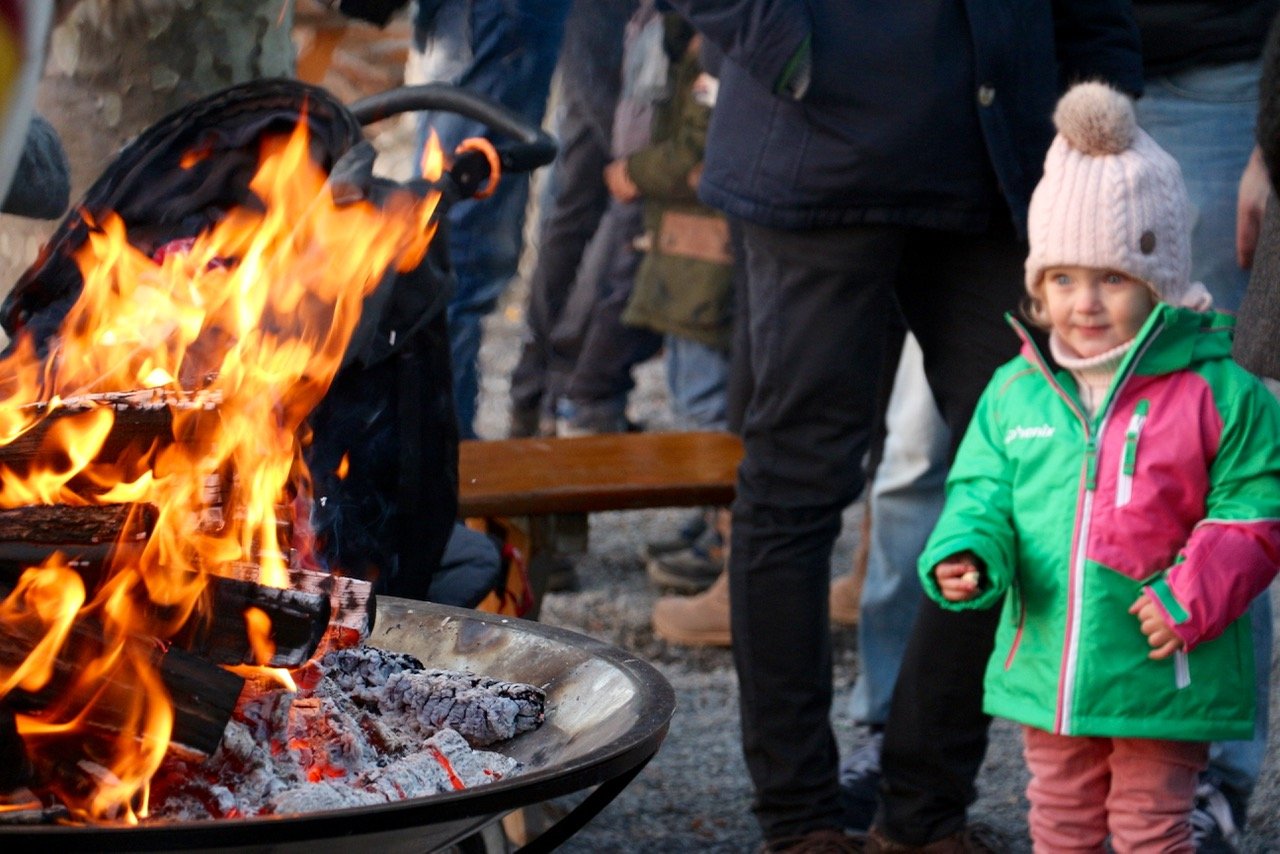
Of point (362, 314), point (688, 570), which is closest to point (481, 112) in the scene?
point (362, 314)

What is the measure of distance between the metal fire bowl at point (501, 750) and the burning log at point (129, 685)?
0.22 metres

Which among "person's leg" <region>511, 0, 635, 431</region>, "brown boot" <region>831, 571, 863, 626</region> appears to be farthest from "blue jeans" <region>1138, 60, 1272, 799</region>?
"person's leg" <region>511, 0, 635, 431</region>

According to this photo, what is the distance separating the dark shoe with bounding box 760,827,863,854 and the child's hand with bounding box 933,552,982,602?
0.69 m

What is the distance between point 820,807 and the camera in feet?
10.9

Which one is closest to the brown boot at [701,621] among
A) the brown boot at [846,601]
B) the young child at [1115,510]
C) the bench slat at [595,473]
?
the brown boot at [846,601]

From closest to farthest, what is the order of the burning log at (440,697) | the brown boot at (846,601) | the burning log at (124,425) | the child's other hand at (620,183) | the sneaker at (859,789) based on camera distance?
the burning log at (124,425), the burning log at (440,697), the sneaker at (859,789), the brown boot at (846,601), the child's other hand at (620,183)

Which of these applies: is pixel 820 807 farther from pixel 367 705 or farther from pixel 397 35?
pixel 397 35

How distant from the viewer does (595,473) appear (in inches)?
161

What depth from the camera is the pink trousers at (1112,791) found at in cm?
289

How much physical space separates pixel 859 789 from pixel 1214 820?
2.52 ft

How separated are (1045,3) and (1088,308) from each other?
24.8 inches

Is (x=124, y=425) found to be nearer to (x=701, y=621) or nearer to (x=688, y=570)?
(x=701, y=621)

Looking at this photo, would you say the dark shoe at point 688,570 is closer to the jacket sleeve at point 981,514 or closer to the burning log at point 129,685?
the jacket sleeve at point 981,514

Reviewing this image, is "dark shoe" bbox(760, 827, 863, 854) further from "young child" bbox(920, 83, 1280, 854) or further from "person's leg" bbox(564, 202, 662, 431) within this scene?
"person's leg" bbox(564, 202, 662, 431)
